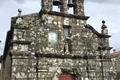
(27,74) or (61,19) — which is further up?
(61,19)

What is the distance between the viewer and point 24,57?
19.7m

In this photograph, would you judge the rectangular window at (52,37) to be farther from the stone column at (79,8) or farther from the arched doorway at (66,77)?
the stone column at (79,8)

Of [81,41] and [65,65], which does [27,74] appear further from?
[81,41]

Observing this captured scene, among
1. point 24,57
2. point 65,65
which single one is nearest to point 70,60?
point 65,65

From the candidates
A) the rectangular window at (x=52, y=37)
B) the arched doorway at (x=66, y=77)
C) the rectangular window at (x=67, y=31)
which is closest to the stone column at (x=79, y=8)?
the rectangular window at (x=67, y=31)

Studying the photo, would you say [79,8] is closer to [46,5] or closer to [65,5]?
[65,5]

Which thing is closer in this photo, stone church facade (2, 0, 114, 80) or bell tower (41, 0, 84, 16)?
stone church facade (2, 0, 114, 80)

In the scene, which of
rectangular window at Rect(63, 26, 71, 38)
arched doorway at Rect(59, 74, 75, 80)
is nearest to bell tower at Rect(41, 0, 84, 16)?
rectangular window at Rect(63, 26, 71, 38)

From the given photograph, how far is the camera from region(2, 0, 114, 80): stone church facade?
64.6ft

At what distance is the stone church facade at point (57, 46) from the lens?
1970cm

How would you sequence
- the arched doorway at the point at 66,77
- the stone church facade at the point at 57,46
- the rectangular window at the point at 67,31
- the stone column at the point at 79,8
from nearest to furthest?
the stone church facade at the point at 57,46 < the arched doorway at the point at 66,77 < the rectangular window at the point at 67,31 < the stone column at the point at 79,8

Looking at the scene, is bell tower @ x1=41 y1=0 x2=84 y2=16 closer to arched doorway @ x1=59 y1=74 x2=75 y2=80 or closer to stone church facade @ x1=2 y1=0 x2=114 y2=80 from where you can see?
stone church facade @ x1=2 y1=0 x2=114 y2=80

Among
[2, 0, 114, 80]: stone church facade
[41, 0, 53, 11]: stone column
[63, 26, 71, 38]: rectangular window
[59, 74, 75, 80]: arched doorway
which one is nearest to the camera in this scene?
[2, 0, 114, 80]: stone church facade

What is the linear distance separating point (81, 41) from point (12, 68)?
5.41 metres
